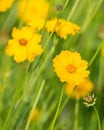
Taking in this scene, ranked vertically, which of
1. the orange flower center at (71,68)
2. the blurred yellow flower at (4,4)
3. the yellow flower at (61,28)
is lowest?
the blurred yellow flower at (4,4)

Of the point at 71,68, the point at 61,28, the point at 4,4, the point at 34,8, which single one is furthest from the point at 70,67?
the point at 34,8

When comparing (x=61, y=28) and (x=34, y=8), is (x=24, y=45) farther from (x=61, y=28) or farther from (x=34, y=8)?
A: (x=34, y=8)

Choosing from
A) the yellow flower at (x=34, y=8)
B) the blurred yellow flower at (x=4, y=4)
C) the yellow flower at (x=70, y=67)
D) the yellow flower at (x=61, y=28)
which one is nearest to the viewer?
the yellow flower at (x=70, y=67)

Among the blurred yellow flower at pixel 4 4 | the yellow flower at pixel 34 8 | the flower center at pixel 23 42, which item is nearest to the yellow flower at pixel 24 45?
the flower center at pixel 23 42

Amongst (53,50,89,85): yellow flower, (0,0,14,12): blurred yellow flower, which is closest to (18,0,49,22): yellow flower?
(0,0,14,12): blurred yellow flower

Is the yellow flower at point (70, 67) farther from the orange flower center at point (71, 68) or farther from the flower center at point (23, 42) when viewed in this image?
the flower center at point (23, 42)

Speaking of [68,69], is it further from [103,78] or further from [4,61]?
[103,78]

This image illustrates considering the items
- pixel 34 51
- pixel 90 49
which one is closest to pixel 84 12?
pixel 90 49
